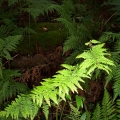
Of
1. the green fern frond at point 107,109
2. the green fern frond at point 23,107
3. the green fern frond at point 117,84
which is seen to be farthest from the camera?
the green fern frond at point 107,109

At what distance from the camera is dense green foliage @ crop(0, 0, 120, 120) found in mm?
2078

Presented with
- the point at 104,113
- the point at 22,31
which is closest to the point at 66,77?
the point at 104,113

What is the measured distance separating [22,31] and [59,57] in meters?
0.80

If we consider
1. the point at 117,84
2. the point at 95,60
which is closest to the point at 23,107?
the point at 95,60

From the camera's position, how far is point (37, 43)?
3654 mm

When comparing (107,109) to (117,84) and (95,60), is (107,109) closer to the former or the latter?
(117,84)

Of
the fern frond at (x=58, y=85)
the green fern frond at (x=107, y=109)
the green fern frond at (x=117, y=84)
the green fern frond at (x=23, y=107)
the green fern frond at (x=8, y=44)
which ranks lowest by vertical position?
the green fern frond at (x=107, y=109)

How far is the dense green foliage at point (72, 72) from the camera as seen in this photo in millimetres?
2078

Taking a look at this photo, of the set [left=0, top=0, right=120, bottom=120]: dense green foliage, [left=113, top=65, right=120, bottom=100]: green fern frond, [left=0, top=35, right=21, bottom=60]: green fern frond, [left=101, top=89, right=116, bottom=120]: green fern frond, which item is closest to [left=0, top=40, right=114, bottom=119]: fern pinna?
[left=0, top=0, right=120, bottom=120]: dense green foliage

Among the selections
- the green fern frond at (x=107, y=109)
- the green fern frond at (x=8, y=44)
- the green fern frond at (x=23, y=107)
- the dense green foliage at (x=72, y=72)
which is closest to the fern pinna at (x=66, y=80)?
the dense green foliage at (x=72, y=72)

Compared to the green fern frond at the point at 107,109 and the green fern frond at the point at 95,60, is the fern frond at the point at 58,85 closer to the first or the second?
the green fern frond at the point at 95,60

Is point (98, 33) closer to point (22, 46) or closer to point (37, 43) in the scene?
point (37, 43)

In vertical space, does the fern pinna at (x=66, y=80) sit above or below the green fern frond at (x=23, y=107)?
above

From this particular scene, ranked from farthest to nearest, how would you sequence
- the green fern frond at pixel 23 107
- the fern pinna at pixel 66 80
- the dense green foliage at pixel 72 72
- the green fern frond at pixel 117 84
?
the green fern frond at pixel 117 84
the green fern frond at pixel 23 107
the dense green foliage at pixel 72 72
the fern pinna at pixel 66 80
